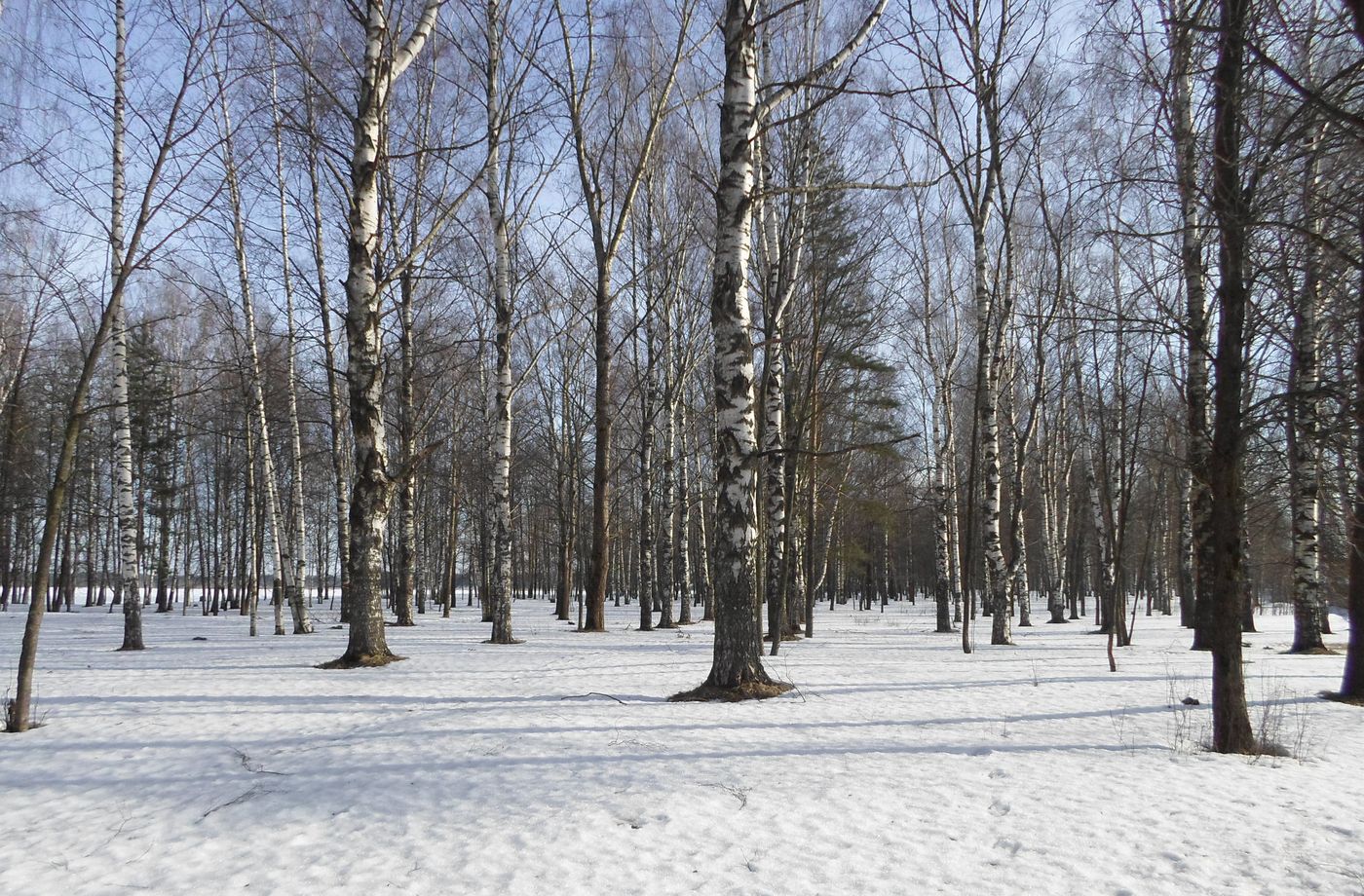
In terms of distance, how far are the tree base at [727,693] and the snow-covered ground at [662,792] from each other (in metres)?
0.21

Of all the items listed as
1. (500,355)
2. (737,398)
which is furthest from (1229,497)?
(500,355)

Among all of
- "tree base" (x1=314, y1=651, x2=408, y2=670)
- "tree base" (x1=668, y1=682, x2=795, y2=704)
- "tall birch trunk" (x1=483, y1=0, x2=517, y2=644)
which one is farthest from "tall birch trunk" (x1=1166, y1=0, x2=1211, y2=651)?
"tall birch trunk" (x1=483, y1=0, x2=517, y2=644)

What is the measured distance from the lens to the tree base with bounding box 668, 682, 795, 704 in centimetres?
658

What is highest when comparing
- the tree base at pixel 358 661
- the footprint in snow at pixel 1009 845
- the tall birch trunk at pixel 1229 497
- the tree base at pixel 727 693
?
the tall birch trunk at pixel 1229 497

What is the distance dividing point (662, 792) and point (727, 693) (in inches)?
102

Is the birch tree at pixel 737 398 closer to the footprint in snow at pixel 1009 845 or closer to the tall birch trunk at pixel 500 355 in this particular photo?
the footprint in snow at pixel 1009 845

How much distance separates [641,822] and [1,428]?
28.4 m

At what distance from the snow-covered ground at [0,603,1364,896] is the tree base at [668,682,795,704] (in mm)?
210

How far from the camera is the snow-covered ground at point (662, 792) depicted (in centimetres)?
325

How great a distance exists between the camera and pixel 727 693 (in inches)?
261

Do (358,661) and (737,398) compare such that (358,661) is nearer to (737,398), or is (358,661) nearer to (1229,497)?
(737,398)

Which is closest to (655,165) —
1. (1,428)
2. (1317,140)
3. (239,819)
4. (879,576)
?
(1317,140)

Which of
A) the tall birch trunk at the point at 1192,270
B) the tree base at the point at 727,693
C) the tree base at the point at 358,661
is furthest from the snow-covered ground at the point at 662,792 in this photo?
the tall birch trunk at the point at 1192,270

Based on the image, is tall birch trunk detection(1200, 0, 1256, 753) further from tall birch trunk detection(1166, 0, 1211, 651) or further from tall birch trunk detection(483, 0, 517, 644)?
tall birch trunk detection(483, 0, 517, 644)
